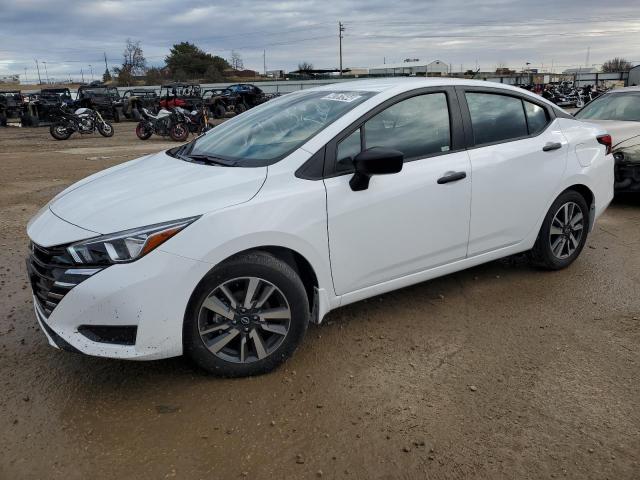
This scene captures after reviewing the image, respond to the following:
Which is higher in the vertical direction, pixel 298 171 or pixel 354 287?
pixel 298 171

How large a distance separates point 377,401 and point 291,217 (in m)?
1.08

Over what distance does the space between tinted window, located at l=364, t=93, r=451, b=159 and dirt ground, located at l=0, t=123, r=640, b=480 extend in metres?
1.19

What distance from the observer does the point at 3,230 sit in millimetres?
6359

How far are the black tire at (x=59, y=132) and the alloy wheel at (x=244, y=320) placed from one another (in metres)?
17.8

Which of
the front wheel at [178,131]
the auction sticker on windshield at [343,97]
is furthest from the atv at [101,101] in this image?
the auction sticker on windshield at [343,97]

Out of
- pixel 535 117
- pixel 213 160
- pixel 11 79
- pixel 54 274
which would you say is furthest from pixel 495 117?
pixel 11 79

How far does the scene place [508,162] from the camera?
408 centimetres

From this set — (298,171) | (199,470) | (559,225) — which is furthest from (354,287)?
(559,225)

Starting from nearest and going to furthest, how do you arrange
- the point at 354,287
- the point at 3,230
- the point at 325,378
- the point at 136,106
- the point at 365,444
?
the point at 365,444 → the point at 325,378 → the point at 354,287 → the point at 3,230 → the point at 136,106

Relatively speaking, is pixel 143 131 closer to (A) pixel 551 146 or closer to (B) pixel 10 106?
(B) pixel 10 106

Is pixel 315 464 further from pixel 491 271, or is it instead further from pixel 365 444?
pixel 491 271

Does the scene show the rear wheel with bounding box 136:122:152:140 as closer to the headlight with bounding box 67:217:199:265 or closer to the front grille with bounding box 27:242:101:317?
the front grille with bounding box 27:242:101:317

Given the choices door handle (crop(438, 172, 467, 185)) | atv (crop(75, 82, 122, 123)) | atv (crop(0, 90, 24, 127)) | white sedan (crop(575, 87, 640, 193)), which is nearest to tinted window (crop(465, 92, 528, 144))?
door handle (crop(438, 172, 467, 185))

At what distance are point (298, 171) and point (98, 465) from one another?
1.78 meters
